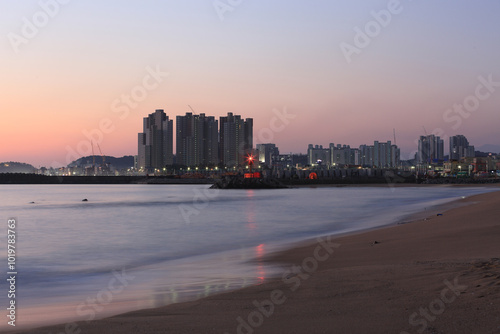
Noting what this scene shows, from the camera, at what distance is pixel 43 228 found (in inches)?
1342

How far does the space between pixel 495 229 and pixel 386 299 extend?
10503mm

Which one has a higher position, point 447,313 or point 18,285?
point 447,313

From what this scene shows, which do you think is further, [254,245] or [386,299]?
[254,245]

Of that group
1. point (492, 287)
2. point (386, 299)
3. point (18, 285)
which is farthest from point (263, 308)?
point (18, 285)

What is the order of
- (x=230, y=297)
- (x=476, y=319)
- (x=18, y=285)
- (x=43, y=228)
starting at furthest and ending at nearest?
(x=43, y=228), (x=18, y=285), (x=230, y=297), (x=476, y=319)

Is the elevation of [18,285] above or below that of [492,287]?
below

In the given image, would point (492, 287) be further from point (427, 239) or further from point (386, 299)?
point (427, 239)

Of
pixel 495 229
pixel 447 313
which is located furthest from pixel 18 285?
pixel 495 229

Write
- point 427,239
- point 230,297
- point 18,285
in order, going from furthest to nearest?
point 427,239 < point 18,285 < point 230,297

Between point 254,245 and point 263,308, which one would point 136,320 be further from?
point 254,245

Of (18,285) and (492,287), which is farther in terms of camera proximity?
(18,285)

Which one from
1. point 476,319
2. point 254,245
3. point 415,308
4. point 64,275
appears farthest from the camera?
point 254,245

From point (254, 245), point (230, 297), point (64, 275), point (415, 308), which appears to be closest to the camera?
point (415, 308)

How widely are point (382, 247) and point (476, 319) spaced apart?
932cm
